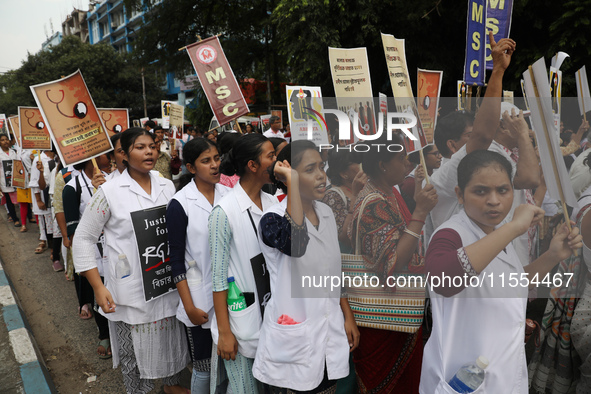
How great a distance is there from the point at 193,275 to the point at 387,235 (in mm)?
1044

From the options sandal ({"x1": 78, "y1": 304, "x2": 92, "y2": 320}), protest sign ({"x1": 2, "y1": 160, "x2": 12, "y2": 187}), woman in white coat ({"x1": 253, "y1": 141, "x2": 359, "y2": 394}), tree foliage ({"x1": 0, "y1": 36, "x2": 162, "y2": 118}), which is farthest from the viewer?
tree foliage ({"x1": 0, "y1": 36, "x2": 162, "y2": 118})

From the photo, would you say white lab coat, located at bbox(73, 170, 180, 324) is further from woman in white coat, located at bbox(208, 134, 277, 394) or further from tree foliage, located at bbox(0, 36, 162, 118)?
tree foliage, located at bbox(0, 36, 162, 118)

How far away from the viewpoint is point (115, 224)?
232cm

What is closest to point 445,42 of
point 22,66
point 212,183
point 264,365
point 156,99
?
point 212,183

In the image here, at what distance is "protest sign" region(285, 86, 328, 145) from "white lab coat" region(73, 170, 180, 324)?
985 millimetres

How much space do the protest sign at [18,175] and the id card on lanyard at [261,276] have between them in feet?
21.7

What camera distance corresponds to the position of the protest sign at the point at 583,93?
7.52 feet

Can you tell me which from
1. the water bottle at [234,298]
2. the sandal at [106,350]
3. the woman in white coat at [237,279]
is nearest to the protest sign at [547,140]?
the woman in white coat at [237,279]

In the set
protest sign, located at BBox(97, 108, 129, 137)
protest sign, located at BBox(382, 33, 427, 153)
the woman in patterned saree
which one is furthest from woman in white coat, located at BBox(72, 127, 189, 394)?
protest sign, located at BBox(97, 108, 129, 137)

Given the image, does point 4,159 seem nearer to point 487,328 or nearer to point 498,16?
point 498,16

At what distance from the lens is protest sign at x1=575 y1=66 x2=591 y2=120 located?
7.52 feet

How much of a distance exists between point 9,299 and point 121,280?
8.47 ft

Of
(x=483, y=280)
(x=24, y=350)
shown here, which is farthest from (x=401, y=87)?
(x=24, y=350)

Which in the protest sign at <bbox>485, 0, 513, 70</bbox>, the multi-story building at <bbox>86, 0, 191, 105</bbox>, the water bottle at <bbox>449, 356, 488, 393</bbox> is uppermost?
the multi-story building at <bbox>86, 0, 191, 105</bbox>
